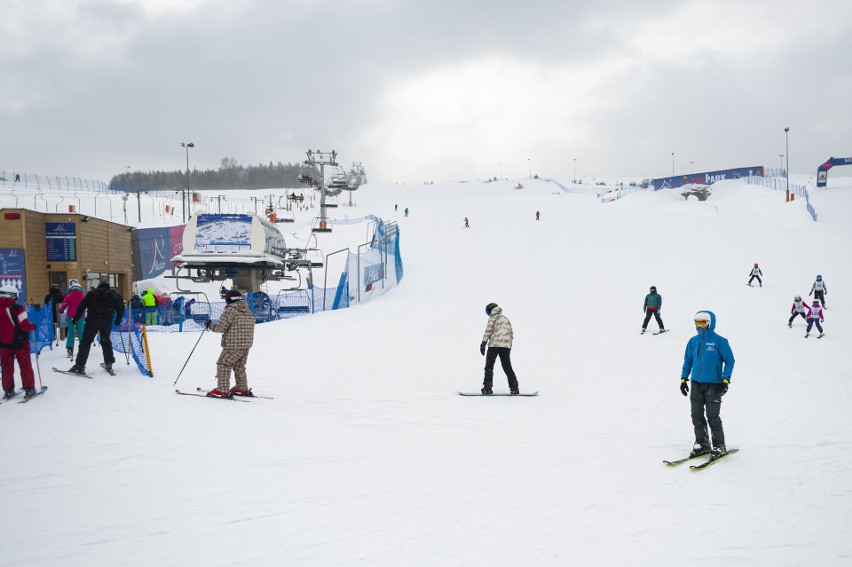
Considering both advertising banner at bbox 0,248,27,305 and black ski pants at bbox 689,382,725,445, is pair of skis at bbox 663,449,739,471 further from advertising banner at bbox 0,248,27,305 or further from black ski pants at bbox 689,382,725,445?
advertising banner at bbox 0,248,27,305

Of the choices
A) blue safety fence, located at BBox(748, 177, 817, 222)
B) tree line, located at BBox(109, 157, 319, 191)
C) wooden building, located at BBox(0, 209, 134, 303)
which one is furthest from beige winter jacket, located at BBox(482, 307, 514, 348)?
tree line, located at BBox(109, 157, 319, 191)

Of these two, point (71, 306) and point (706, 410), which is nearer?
point (706, 410)

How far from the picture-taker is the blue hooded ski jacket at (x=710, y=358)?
236 inches

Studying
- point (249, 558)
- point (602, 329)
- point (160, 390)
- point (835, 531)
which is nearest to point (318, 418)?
point (160, 390)

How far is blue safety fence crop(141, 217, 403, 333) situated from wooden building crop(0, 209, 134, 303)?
1.96m

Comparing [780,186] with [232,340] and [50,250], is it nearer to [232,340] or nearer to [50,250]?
[50,250]

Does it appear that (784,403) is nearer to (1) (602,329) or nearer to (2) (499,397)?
(2) (499,397)

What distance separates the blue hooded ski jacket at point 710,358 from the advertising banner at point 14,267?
16906 mm

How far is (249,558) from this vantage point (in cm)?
388

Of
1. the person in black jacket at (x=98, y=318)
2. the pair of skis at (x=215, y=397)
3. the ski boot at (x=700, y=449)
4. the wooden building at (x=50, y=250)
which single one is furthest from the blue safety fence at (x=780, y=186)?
the person in black jacket at (x=98, y=318)

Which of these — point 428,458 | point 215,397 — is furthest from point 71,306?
point 428,458

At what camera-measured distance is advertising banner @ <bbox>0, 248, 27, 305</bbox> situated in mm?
16250

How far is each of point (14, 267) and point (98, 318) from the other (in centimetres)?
1005

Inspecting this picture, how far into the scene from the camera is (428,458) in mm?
6000
